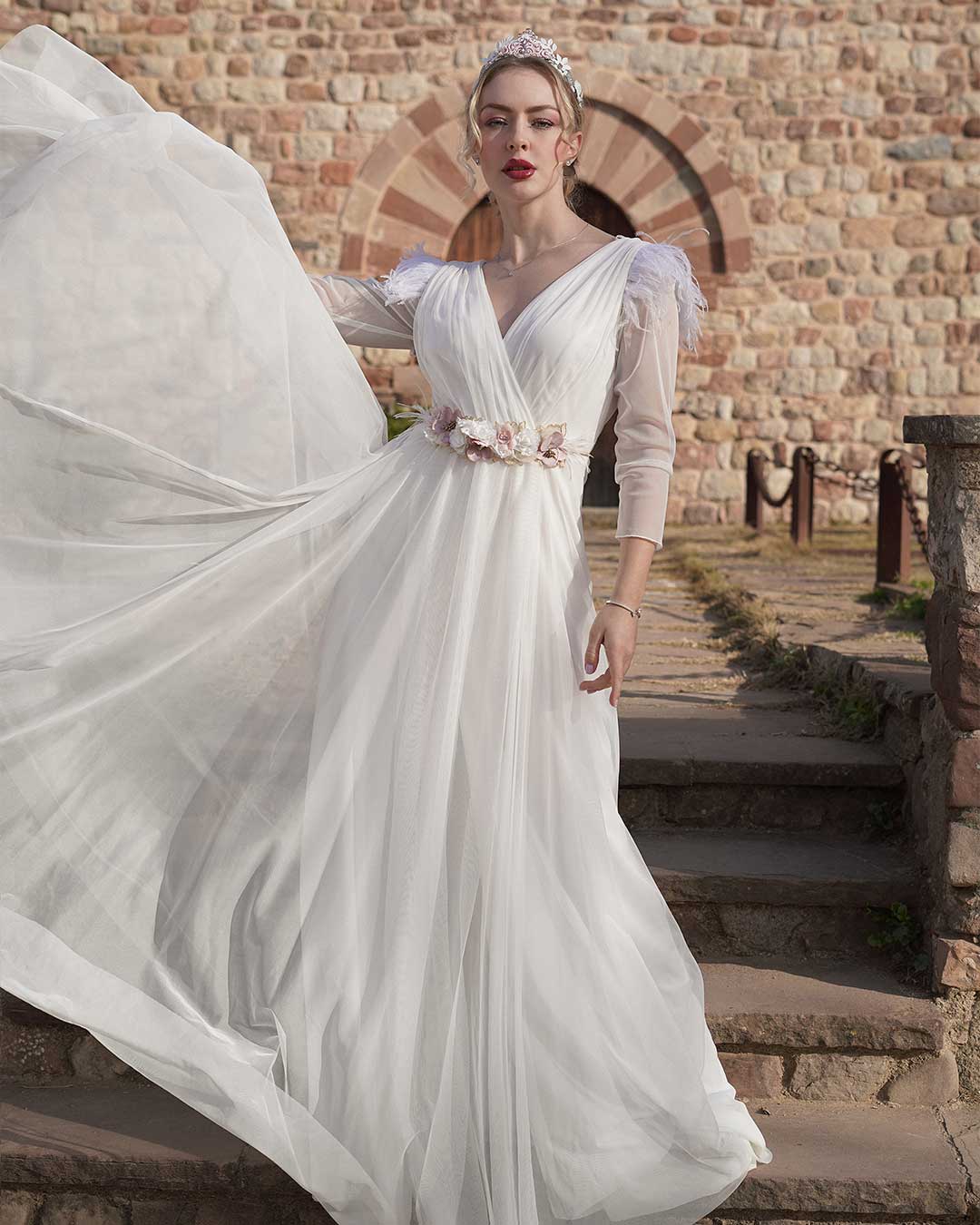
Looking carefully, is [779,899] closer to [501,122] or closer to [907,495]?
[501,122]

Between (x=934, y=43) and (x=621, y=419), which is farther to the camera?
(x=934, y=43)

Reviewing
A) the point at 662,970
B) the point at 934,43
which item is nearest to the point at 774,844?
the point at 662,970

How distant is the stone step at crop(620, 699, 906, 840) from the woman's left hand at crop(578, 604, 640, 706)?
3.40 feet

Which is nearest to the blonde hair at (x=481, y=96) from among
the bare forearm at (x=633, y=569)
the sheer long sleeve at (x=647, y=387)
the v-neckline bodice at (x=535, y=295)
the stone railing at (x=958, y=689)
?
the v-neckline bodice at (x=535, y=295)

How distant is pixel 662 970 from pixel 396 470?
1016 millimetres

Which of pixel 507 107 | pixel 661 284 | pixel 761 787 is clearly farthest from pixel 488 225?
pixel 661 284

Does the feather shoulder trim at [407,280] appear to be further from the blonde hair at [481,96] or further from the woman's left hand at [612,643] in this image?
the woman's left hand at [612,643]

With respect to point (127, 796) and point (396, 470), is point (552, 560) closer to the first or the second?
point (396, 470)

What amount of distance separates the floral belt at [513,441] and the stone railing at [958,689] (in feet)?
2.84

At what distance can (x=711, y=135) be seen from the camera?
10.2m

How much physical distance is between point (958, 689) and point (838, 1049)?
2.52ft

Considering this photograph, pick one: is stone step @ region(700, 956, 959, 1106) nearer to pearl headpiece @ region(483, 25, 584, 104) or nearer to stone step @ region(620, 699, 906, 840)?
stone step @ region(620, 699, 906, 840)

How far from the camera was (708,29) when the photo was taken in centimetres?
1018

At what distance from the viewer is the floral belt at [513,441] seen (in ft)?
7.35
